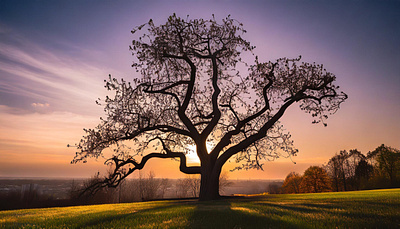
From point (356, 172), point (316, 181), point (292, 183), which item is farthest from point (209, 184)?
point (292, 183)

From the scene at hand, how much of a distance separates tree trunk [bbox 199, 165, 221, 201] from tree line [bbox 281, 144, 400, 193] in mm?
53416

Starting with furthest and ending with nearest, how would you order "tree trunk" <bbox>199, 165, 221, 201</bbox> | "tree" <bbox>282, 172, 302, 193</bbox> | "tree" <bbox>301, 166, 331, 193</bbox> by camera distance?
1. "tree" <bbox>282, 172, 302, 193</bbox>
2. "tree" <bbox>301, 166, 331, 193</bbox>
3. "tree trunk" <bbox>199, 165, 221, 201</bbox>

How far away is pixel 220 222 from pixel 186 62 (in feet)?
56.0

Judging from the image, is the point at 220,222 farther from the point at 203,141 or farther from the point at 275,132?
the point at 275,132

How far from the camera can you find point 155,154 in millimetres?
→ 22031

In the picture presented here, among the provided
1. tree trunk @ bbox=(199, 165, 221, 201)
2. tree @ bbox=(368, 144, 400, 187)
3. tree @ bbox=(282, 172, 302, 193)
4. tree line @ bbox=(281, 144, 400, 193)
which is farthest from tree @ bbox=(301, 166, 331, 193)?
tree trunk @ bbox=(199, 165, 221, 201)

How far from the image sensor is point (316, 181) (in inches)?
2402

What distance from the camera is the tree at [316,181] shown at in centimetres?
6053

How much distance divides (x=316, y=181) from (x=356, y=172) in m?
12.0

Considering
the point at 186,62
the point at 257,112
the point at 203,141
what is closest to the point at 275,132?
the point at 257,112

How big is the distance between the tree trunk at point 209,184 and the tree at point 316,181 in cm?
5338

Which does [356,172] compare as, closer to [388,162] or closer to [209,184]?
[388,162]

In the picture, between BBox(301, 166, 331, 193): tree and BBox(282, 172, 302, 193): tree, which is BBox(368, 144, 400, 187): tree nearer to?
BBox(301, 166, 331, 193): tree

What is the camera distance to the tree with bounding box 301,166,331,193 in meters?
60.5
